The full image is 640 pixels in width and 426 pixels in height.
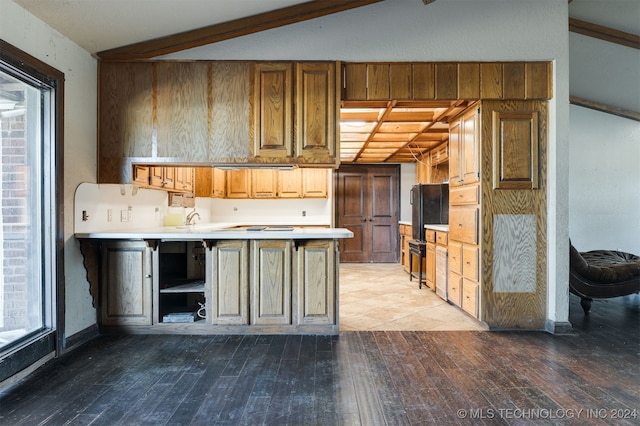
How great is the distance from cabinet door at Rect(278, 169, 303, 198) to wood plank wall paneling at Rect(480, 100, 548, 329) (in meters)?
3.64

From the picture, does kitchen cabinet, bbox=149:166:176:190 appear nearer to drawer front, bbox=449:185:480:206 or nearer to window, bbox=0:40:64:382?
window, bbox=0:40:64:382

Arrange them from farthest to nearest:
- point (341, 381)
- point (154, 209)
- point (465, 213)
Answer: point (154, 209)
point (465, 213)
point (341, 381)

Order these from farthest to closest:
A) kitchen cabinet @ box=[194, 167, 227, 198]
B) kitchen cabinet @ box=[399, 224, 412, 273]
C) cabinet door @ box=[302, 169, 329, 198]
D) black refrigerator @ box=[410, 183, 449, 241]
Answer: cabinet door @ box=[302, 169, 329, 198], kitchen cabinet @ box=[399, 224, 412, 273], kitchen cabinet @ box=[194, 167, 227, 198], black refrigerator @ box=[410, 183, 449, 241]

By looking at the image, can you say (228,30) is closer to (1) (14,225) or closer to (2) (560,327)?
(1) (14,225)

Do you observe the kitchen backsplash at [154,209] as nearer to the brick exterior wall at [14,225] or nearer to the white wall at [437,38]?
the brick exterior wall at [14,225]

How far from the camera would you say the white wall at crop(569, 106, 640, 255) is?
15.8 feet

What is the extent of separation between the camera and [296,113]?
3141mm

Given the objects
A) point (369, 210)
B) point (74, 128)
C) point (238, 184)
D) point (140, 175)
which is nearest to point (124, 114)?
point (74, 128)

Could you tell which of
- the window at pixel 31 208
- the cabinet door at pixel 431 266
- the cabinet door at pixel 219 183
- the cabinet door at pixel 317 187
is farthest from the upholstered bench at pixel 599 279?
the cabinet door at pixel 219 183

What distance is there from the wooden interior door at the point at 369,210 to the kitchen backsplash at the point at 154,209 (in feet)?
3.92

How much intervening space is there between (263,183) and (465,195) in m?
3.71

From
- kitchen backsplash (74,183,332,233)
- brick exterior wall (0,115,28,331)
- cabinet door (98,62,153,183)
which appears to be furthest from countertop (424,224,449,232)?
brick exterior wall (0,115,28,331)

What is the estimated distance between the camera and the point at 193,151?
3.17 m

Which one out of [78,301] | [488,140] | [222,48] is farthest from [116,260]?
[488,140]
